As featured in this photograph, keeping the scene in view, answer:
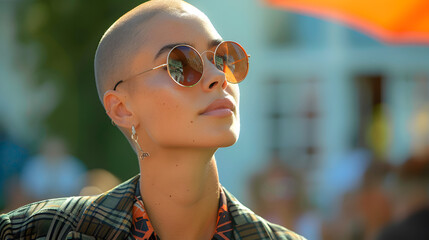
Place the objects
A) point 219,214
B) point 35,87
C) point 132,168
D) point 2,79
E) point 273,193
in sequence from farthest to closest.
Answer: point 2,79 → point 35,87 → point 132,168 → point 273,193 → point 219,214

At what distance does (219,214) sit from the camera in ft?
9.64

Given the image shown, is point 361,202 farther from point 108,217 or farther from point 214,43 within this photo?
point 108,217

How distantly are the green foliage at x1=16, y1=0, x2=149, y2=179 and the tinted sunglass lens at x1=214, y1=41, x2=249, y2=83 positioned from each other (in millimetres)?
4542

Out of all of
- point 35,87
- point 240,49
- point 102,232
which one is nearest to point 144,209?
point 102,232

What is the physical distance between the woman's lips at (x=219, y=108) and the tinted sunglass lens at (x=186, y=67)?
0.38 feet

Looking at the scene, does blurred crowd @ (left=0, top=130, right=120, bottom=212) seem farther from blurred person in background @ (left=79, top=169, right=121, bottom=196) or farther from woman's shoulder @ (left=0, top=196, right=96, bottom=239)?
woman's shoulder @ (left=0, top=196, right=96, bottom=239)

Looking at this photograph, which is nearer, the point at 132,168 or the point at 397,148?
the point at 132,168

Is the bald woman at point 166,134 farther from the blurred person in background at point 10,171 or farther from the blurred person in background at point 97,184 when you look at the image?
the blurred person in background at point 10,171

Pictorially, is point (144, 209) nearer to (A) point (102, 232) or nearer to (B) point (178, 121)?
(A) point (102, 232)

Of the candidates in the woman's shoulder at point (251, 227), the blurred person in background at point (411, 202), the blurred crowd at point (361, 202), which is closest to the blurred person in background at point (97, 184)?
the blurred crowd at point (361, 202)

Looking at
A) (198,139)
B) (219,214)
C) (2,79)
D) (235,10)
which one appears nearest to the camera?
(198,139)

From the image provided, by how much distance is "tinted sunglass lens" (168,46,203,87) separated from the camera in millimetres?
2756

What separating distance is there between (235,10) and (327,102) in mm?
2041

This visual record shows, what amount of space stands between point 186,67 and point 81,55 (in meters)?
5.00
